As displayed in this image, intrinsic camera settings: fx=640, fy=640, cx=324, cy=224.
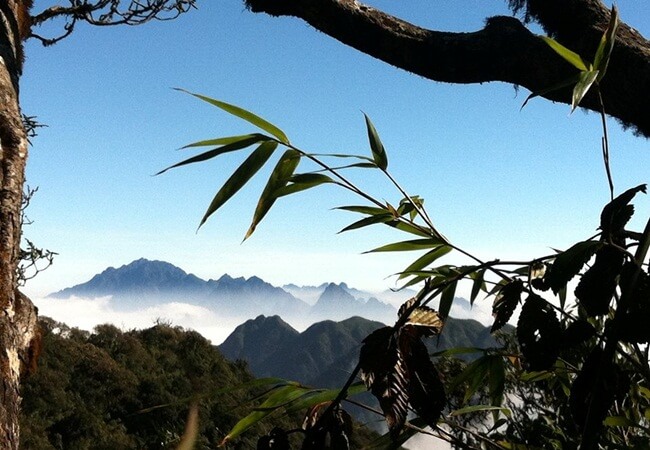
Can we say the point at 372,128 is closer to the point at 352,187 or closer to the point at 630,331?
the point at 352,187

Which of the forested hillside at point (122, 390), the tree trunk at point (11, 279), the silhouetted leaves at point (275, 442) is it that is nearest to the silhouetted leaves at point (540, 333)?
the silhouetted leaves at point (275, 442)

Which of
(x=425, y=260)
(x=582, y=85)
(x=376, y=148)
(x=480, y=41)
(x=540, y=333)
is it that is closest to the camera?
(x=540, y=333)

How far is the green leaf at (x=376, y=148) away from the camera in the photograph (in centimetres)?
105

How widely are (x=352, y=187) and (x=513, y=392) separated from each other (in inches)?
149

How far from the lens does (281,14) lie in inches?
140

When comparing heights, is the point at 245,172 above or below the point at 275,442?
above

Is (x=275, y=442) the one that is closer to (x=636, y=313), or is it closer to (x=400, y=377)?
(x=400, y=377)

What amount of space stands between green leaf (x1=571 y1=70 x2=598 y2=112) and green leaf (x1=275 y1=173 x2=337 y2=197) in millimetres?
338

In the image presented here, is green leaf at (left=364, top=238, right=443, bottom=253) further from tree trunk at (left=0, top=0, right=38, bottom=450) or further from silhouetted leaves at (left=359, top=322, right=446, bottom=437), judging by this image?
tree trunk at (left=0, top=0, right=38, bottom=450)

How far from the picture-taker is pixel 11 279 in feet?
7.38

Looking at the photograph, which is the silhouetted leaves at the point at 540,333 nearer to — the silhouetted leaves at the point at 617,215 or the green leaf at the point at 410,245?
the silhouetted leaves at the point at 617,215

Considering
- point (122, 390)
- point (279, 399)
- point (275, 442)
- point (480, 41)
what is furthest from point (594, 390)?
point (122, 390)

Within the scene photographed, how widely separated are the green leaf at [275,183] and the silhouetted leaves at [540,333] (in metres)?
0.43

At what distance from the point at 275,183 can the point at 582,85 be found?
0.45m
